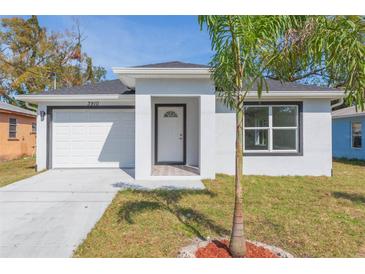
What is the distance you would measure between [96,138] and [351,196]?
895 centimetres

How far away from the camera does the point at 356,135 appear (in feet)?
47.6

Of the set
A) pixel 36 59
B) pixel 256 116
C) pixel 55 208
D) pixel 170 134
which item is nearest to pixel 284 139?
pixel 256 116

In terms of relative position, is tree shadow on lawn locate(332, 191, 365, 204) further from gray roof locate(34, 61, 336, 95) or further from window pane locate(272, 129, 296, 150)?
gray roof locate(34, 61, 336, 95)

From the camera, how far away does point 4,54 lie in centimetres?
2414

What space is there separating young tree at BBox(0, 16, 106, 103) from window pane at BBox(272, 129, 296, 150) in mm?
23058

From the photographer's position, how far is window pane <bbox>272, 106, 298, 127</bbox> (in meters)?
9.21

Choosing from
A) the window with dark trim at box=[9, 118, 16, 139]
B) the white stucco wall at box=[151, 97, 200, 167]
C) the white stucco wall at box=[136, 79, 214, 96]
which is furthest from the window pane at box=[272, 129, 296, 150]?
the window with dark trim at box=[9, 118, 16, 139]

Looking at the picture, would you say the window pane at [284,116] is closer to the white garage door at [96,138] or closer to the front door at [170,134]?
the front door at [170,134]

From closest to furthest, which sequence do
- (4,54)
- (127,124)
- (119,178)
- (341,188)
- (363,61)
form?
(363,61), (341,188), (119,178), (127,124), (4,54)

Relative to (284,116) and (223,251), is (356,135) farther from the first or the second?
(223,251)
